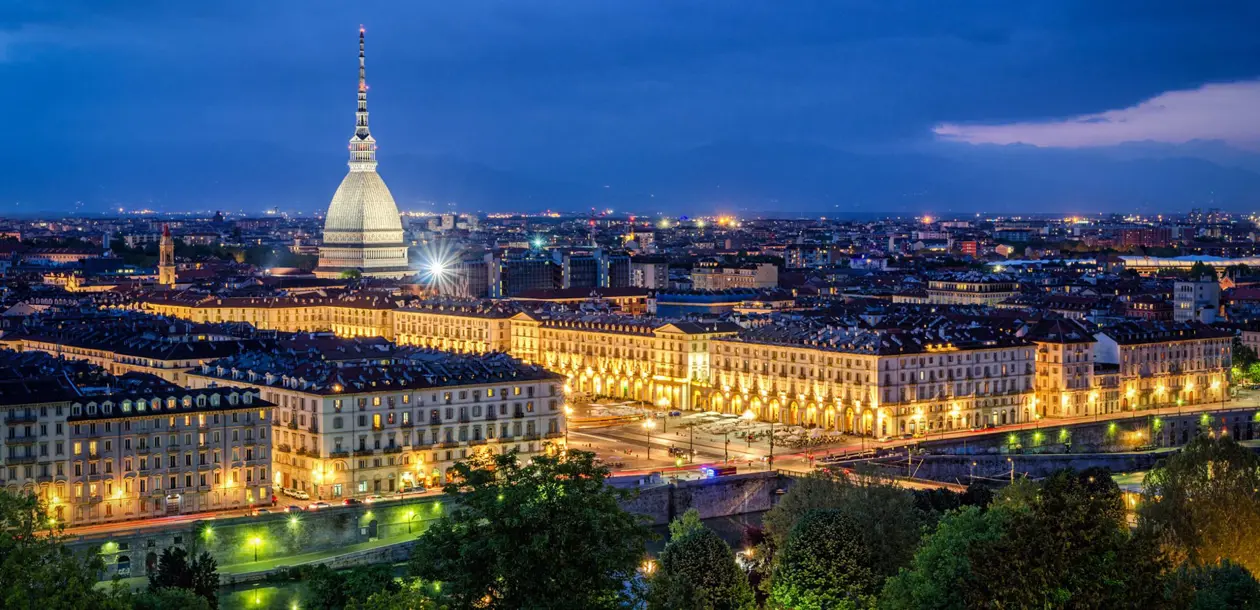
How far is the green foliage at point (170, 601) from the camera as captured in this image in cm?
3734

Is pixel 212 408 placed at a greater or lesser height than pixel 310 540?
greater

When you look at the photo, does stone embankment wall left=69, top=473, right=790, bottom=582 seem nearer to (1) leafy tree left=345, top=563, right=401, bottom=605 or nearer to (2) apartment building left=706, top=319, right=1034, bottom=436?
(1) leafy tree left=345, top=563, right=401, bottom=605

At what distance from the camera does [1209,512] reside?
46.2m

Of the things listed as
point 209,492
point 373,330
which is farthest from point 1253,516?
point 373,330

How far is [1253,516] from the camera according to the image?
151 feet

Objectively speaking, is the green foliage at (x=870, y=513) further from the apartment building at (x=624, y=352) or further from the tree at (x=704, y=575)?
the apartment building at (x=624, y=352)

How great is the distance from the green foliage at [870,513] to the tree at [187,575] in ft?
49.8

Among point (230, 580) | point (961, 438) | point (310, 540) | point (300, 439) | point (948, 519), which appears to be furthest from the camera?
point (961, 438)

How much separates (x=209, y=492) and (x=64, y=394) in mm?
5461

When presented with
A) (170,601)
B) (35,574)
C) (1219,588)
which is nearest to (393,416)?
(170,601)

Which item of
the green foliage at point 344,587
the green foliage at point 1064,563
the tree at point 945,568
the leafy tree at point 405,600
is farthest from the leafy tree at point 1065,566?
the green foliage at point 344,587

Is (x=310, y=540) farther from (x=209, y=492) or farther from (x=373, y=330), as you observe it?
(x=373, y=330)

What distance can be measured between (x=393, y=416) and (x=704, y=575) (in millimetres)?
21647

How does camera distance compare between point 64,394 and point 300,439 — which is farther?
point 300,439
